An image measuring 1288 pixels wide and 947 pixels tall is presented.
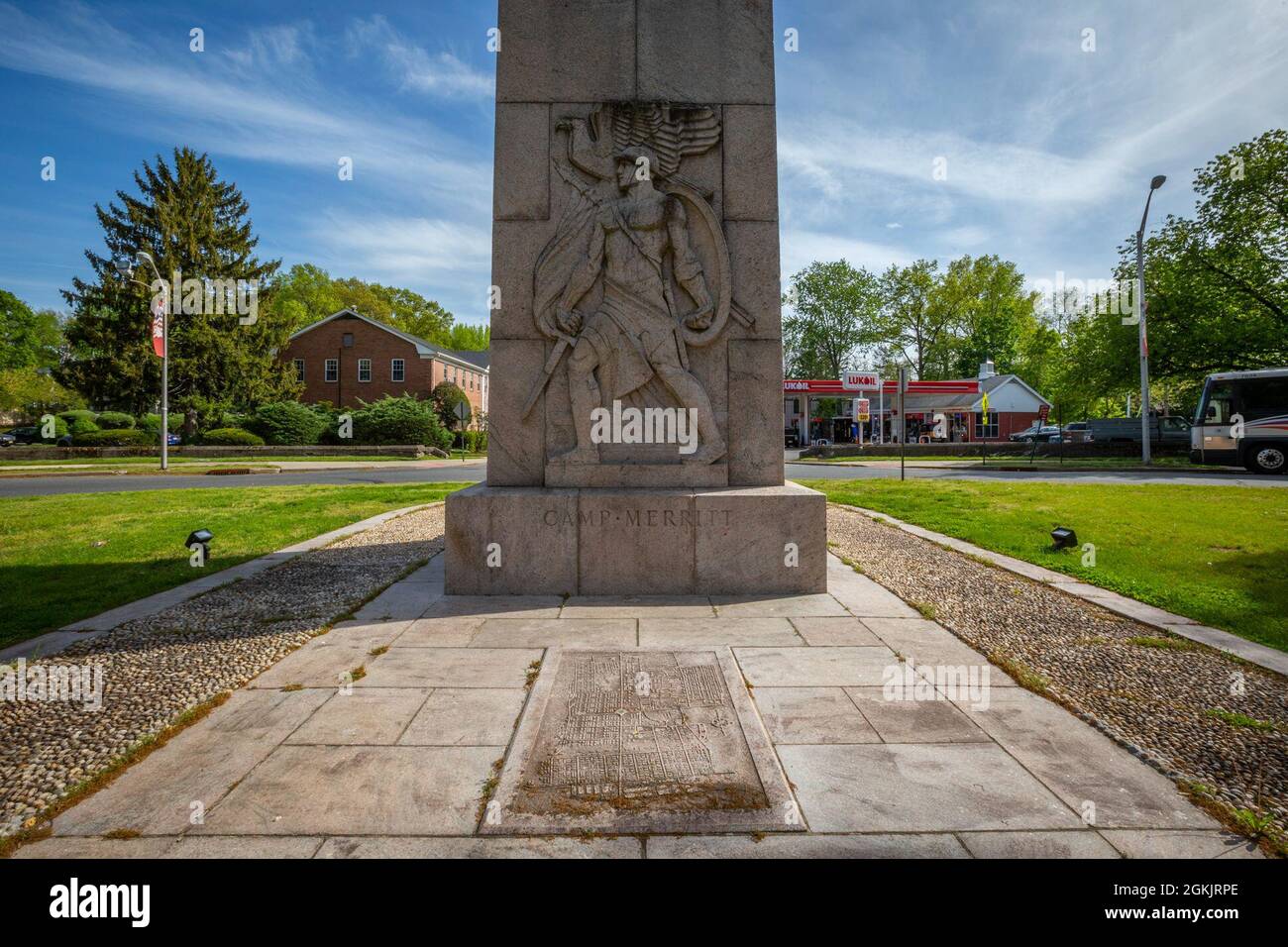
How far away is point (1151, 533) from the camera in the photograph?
8781 mm

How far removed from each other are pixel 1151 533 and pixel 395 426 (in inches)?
1359

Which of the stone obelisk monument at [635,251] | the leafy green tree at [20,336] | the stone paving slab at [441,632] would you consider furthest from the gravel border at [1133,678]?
the leafy green tree at [20,336]

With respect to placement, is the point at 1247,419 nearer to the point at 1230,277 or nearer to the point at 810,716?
the point at 1230,277

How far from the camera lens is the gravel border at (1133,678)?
108 inches

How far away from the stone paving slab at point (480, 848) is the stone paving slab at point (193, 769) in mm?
677

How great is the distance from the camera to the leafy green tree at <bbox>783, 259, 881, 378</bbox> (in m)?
62.1

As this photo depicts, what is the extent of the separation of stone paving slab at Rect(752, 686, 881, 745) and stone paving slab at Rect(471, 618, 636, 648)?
121 centimetres

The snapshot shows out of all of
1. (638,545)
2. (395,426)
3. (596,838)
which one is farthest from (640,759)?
(395,426)

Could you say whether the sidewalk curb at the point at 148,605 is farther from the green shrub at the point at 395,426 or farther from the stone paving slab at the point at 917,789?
the green shrub at the point at 395,426

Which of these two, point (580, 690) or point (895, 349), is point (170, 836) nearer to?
point (580, 690)

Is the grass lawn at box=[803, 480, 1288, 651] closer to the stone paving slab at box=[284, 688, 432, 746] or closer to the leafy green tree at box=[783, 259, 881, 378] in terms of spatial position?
the stone paving slab at box=[284, 688, 432, 746]

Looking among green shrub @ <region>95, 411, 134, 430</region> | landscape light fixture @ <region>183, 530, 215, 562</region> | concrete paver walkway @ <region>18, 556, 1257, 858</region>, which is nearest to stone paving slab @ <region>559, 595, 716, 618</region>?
concrete paver walkway @ <region>18, 556, 1257, 858</region>

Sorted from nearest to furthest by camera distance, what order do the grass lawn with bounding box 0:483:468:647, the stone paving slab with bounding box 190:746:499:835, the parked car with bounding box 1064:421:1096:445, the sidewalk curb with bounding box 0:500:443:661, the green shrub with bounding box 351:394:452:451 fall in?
the stone paving slab with bounding box 190:746:499:835, the sidewalk curb with bounding box 0:500:443:661, the grass lawn with bounding box 0:483:468:647, the green shrub with bounding box 351:394:452:451, the parked car with bounding box 1064:421:1096:445

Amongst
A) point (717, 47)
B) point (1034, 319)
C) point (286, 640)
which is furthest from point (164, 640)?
point (1034, 319)
